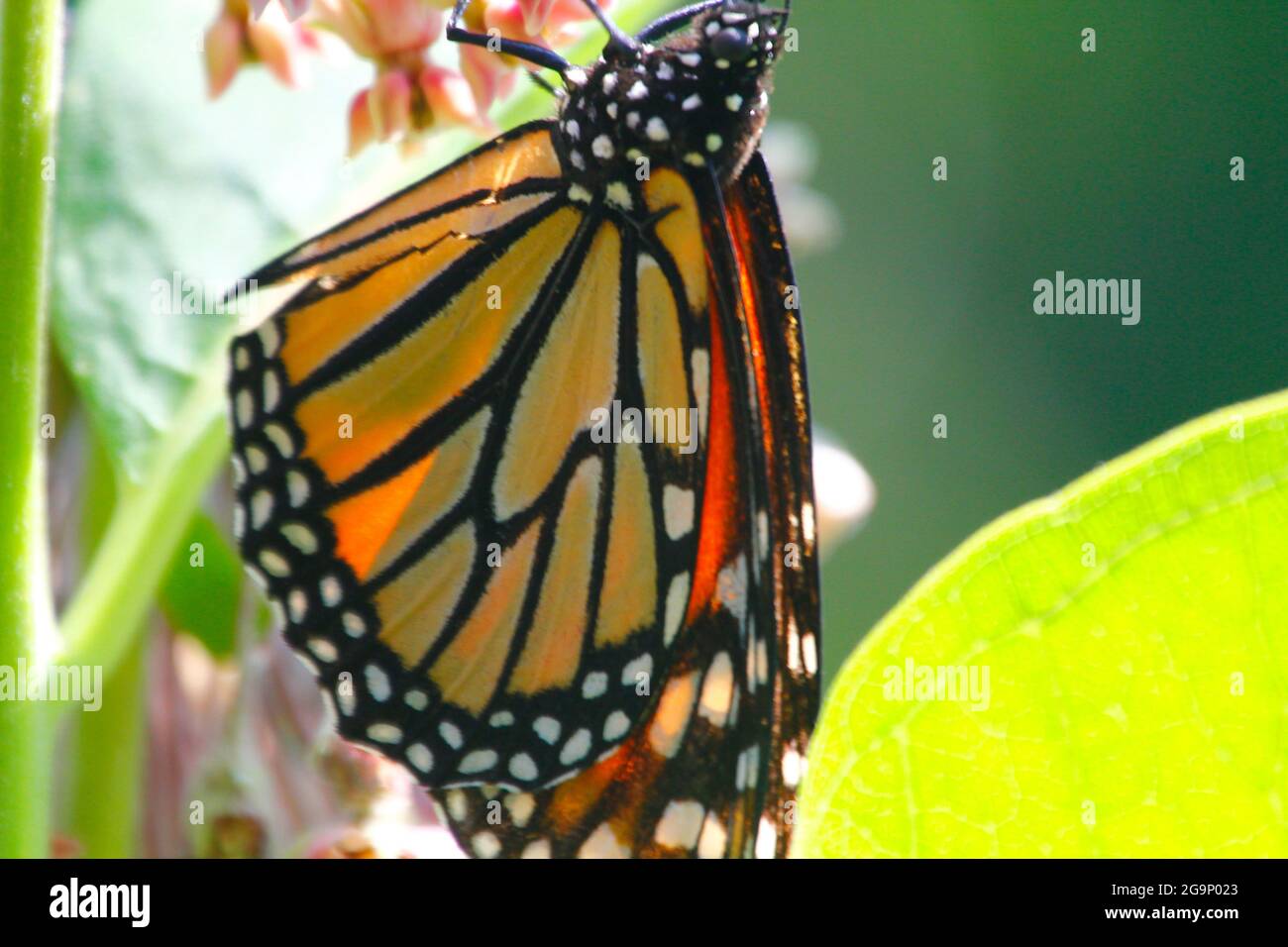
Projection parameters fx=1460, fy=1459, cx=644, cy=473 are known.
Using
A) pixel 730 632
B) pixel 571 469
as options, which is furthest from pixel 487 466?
pixel 730 632

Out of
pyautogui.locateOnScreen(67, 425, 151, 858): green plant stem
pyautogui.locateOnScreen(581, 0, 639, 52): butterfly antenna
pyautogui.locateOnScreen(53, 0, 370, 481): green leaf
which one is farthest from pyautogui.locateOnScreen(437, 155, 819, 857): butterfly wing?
pyautogui.locateOnScreen(53, 0, 370, 481): green leaf

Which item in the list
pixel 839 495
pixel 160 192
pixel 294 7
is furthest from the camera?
pixel 839 495

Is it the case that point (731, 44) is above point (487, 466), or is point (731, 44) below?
above

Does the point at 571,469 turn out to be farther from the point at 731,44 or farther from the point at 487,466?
the point at 731,44

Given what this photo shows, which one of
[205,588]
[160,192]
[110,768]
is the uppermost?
[160,192]

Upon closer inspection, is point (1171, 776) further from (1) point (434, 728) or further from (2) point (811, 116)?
(2) point (811, 116)

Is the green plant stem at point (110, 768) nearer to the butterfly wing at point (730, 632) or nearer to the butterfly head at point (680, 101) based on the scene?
the butterfly wing at point (730, 632)
